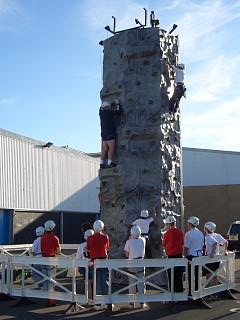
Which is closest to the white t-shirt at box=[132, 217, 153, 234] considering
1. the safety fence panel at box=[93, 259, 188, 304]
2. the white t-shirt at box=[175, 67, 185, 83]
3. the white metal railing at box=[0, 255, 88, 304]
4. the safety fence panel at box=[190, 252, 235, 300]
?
the safety fence panel at box=[190, 252, 235, 300]

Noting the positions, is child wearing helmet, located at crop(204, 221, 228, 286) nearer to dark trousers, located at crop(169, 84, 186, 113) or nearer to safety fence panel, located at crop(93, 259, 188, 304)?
safety fence panel, located at crop(93, 259, 188, 304)

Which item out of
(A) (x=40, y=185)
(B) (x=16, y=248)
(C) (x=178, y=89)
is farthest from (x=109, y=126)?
(A) (x=40, y=185)

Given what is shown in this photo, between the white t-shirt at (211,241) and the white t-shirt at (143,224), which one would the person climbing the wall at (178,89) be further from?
the white t-shirt at (211,241)

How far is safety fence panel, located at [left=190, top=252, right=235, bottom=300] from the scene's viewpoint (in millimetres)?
11664

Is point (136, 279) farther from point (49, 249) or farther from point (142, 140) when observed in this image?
point (142, 140)

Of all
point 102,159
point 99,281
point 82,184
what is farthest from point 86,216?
point 99,281

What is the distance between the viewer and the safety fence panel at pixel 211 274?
459 inches

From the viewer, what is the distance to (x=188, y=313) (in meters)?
11.0

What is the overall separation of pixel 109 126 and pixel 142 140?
3.80 ft

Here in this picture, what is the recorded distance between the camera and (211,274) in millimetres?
12648

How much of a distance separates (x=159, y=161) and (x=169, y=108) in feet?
5.72

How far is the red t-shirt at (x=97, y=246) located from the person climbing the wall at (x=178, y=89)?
577 centimetres

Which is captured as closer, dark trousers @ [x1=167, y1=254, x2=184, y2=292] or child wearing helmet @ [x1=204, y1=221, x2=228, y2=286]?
dark trousers @ [x1=167, y1=254, x2=184, y2=292]

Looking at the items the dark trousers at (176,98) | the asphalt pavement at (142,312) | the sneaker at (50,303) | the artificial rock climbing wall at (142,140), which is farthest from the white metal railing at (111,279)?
the dark trousers at (176,98)
